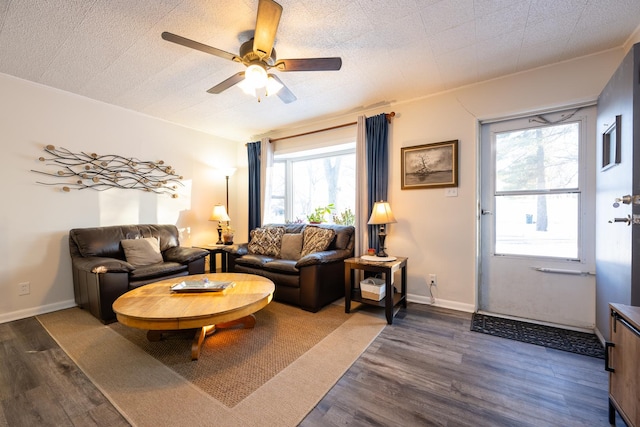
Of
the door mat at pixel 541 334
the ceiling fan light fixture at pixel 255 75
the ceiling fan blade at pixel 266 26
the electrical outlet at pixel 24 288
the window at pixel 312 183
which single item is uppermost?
the ceiling fan blade at pixel 266 26

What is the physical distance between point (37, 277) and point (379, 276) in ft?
12.6

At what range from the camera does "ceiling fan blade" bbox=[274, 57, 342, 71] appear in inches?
74.6

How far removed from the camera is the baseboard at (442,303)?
9.29 ft

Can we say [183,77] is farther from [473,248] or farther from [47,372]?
[473,248]

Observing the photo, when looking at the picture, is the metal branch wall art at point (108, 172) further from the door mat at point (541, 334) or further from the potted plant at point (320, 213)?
the door mat at point (541, 334)

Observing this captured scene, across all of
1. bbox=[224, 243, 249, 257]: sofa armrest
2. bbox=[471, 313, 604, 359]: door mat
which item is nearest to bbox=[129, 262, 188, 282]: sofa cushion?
bbox=[224, 243, 249, 257]: sofa armrest

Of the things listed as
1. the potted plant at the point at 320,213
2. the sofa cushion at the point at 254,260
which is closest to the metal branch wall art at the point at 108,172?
the sofa cushion at the point at 254,260

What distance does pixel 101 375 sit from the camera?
1.72m

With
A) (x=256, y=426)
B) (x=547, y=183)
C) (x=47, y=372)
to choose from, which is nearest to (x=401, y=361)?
(x=256, y=426)

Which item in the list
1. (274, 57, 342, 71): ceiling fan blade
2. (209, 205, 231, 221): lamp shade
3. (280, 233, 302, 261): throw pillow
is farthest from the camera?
(209, 205, 231, 221): lamp shade

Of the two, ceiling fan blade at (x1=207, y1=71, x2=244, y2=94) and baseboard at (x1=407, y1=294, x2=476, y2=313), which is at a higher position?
ceiling fan blade at (x1=207, y1=71, x2=244, y2=94)

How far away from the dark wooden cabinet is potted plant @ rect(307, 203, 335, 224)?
322 cm

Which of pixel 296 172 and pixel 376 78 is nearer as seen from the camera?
pixel 376 78

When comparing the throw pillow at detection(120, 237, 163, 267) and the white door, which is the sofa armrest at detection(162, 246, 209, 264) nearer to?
the throw pillow at detection(120, 237, 163, 267)
